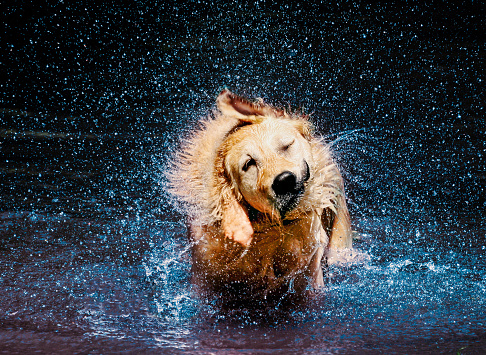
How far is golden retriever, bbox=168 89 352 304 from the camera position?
370cm

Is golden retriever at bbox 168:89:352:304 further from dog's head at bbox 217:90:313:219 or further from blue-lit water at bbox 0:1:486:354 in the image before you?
blue-lit water at bbox 0:1:486:354

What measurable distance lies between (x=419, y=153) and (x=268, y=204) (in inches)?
167

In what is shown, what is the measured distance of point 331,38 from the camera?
1020 cm

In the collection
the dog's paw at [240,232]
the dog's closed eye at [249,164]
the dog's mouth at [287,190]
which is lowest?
the dog's paw at [240,232]

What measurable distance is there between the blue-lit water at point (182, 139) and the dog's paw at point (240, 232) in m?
0.56

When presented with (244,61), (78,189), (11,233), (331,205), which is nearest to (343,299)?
(331,205)

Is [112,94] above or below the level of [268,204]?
above

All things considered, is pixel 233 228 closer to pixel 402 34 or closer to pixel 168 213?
pixel 168 213

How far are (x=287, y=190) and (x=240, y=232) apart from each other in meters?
0.38

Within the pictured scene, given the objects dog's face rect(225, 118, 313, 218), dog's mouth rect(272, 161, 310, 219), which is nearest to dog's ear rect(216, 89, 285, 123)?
dog's face rect(225, 118, 313, 218)

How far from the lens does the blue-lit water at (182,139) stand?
3.87 meters

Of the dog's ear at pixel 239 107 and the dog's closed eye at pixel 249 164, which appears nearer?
the dog's closed eye at pixel 249 164

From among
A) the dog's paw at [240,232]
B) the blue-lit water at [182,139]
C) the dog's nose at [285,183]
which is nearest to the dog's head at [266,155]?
the dog's nose at [285,183]

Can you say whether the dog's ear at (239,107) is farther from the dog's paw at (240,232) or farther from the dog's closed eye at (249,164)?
the dog's paw at (240,232)
